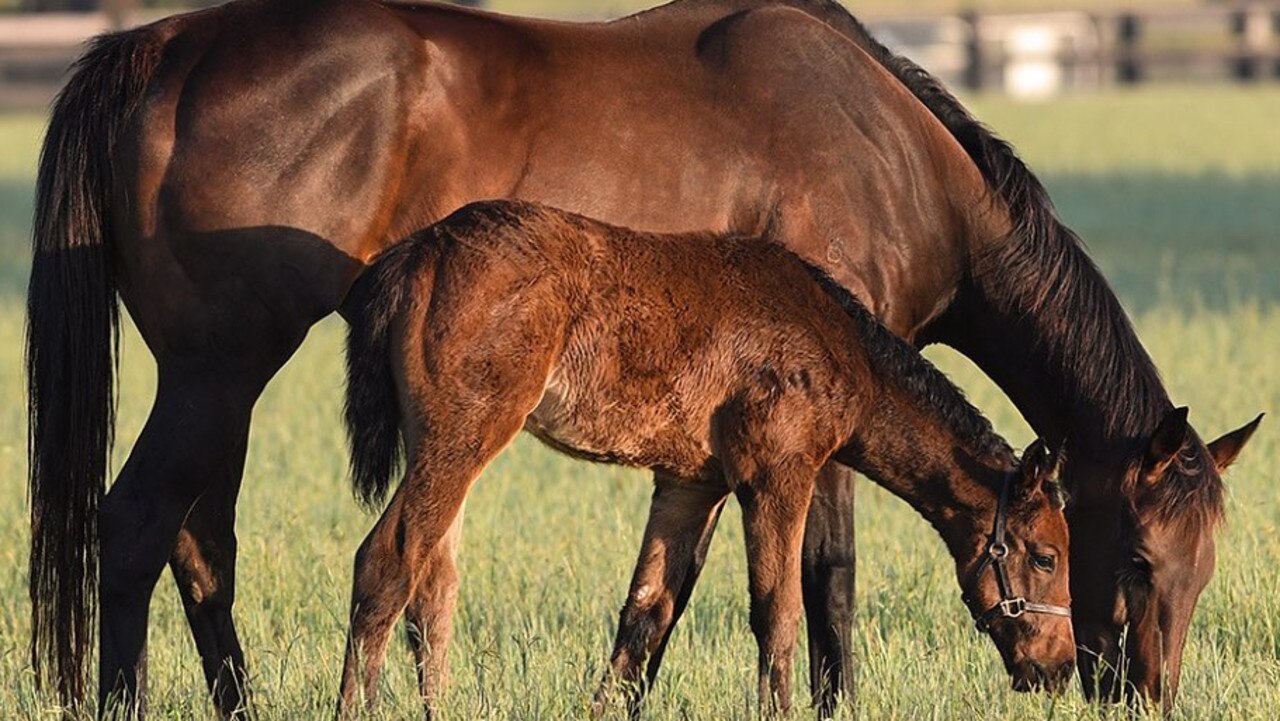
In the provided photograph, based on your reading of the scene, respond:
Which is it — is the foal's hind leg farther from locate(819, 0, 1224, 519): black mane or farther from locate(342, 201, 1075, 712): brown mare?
locate(819, 0, 1224, 519): black mane

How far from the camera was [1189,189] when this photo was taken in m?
22.7

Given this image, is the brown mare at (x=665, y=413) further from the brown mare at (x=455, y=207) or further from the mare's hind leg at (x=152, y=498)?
the mare's hind leg at (x=152, y=498)

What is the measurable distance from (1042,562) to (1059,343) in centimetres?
89

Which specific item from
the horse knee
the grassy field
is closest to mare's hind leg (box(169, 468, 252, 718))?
the grassy field

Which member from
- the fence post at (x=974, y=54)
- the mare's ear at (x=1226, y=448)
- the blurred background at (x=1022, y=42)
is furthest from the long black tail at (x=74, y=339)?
the fence post at (x=974, y=54)

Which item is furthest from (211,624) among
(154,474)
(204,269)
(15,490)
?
(15,490)

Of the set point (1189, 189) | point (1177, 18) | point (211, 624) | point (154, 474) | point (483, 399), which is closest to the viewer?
point (483, 399)

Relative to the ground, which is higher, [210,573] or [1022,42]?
[1022,42]

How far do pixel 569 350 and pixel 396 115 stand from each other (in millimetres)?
1063

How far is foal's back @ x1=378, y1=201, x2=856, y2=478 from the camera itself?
479 cm

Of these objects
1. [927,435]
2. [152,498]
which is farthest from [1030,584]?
[152,498]

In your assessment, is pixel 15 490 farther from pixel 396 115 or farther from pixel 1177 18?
pixel 1177 18

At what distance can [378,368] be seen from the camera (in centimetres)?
480

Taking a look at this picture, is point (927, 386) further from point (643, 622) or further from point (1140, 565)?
point (643, 622)
